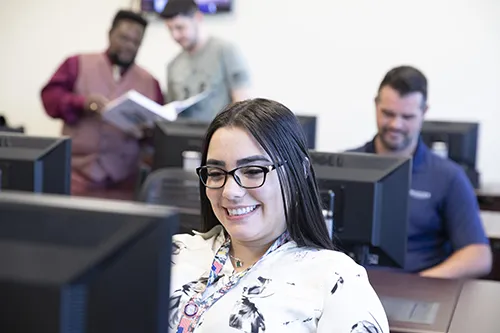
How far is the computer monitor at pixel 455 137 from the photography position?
334cm

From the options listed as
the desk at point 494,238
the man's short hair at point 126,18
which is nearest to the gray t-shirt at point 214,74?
the man's short hair at point 126,18

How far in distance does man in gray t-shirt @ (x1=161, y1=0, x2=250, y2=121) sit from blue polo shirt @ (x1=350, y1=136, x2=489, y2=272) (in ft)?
4.69

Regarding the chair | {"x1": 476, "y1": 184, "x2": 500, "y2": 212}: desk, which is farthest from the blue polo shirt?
{"x1": 476, "y1": 184, "x2": 500, "y2": 212}: desk

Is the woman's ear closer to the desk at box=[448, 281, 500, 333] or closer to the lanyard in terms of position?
the lanyard

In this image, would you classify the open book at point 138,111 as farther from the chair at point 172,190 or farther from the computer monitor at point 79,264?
the computer monitor at point 79,264

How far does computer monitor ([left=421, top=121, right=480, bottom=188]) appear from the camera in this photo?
3.34 meters

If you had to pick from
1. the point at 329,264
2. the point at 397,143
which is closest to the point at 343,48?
the point at 397,143

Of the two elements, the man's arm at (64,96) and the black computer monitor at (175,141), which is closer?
the black computer monitor at (175,141)

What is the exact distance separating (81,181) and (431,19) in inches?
92.0

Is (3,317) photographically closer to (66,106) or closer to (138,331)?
(138,331)

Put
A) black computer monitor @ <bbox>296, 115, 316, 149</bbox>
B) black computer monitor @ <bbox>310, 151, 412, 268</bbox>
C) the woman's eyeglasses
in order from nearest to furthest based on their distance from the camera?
the woman's eyeglasses
black computer monitor @ <bbox>310, 151, 412, 268</bbox>
black computer monitor @ <bbox>296, 115, 316, 149</bbox>

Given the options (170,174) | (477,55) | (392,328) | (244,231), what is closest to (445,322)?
(392,328)

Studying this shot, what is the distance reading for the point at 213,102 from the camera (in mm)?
3764

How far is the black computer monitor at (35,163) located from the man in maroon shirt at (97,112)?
5.81ft
